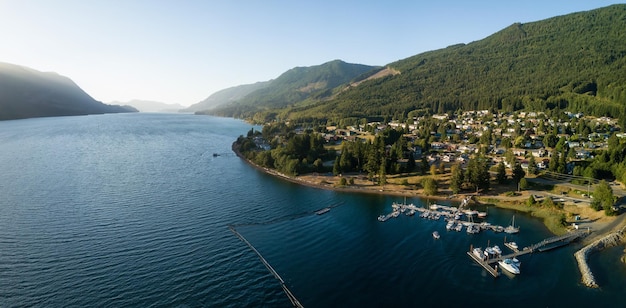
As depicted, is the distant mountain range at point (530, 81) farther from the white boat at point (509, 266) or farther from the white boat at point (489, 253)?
the white boat at point (509, 266)

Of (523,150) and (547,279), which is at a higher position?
(523,150)

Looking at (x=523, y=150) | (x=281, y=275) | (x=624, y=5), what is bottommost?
(x=281, y=275)

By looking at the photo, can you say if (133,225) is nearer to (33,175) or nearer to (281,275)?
(281,275)

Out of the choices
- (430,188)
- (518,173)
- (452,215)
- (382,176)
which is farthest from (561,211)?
(382,176)

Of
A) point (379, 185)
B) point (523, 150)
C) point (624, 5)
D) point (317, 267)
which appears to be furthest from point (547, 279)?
point (624, 5)

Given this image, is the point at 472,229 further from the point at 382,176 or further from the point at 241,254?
the point at 241,254

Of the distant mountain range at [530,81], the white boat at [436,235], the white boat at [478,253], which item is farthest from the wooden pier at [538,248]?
the distant mountain range at [530,81]
